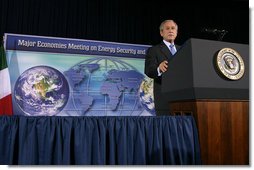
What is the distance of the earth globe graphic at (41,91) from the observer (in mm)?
2789

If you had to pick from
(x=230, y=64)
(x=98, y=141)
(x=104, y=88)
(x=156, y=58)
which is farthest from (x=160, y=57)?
(x=104, y=88)

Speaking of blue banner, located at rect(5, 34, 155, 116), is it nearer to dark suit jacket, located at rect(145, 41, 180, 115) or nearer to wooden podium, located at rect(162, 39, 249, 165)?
dark suit jacket, located at rect(145, 41, 180, 115)

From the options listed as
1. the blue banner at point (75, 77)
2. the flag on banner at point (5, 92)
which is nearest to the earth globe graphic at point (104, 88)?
the blue banner at point (75, 77)

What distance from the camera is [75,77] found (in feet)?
10.1

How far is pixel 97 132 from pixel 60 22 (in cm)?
294

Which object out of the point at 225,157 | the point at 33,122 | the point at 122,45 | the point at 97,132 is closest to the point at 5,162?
the point at 33,122

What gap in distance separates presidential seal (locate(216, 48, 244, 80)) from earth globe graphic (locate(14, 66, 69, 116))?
2340 mm

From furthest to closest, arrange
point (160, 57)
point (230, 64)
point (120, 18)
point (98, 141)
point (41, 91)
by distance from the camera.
Answer: point (120, 18) < point (41, 91) < point (160, 57) < point (230, 64) < point (98, 141)

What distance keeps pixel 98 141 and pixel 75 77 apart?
2239 mm

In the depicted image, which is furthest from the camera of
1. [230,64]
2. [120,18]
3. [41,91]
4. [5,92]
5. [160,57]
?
[120,18]

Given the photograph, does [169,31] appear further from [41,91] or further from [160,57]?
[41,91]

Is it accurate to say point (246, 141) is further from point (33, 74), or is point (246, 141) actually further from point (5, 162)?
point (33, 74)

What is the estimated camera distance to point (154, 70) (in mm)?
1452

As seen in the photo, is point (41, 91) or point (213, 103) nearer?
point (213, 103)
